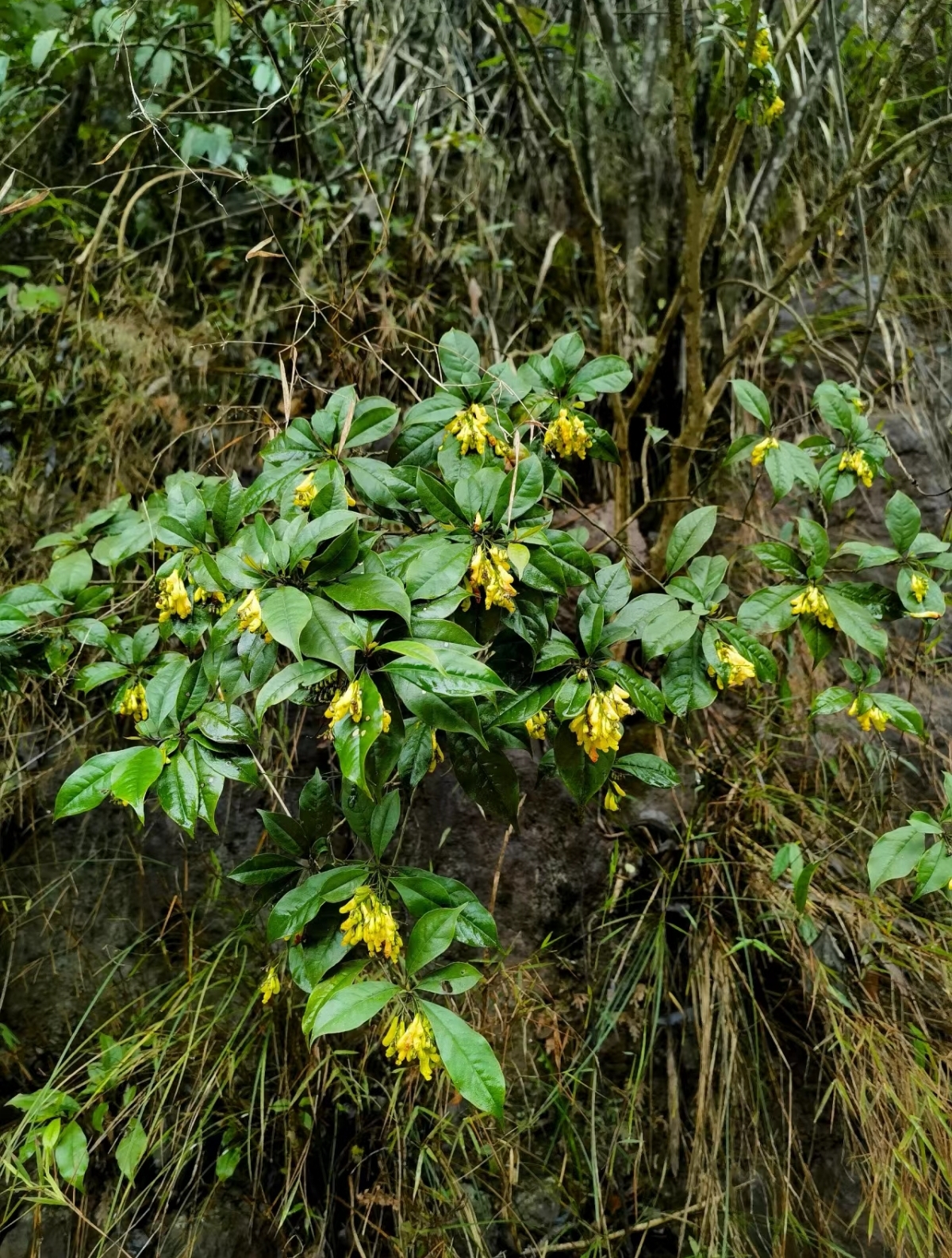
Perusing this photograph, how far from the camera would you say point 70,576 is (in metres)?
1.23

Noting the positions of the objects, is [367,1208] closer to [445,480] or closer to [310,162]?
[445,480]

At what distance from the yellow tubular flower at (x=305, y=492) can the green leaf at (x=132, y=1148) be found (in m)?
1.09

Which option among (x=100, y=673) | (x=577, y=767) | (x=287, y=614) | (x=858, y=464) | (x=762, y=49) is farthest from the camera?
(x=762, y=49)

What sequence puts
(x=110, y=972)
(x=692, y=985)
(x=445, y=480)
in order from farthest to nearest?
(x=110, y=972)
(x=692, y=985)
(x=445, y=480)

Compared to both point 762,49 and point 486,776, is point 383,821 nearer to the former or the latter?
point 486,776

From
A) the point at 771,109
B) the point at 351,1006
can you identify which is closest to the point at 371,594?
the point at 351,1006

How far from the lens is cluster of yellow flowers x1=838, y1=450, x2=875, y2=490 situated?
1226 mm

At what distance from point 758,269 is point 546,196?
22.8 inches

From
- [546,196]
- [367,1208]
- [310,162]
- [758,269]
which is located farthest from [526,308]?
[367,1208]

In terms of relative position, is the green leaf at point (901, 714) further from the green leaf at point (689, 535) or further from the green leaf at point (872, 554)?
the green leaf at point (689, 535)

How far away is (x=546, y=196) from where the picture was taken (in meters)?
2.04

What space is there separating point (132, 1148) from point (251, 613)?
105cm

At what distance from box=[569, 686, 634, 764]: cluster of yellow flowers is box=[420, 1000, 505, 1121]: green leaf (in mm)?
338

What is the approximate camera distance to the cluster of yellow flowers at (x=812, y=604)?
43.3 inches
